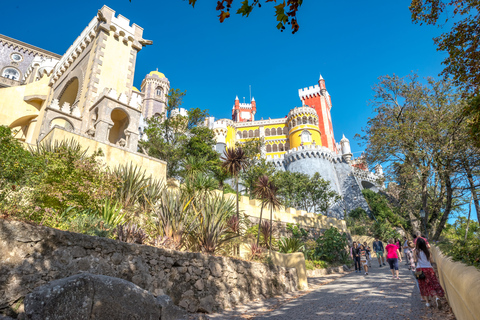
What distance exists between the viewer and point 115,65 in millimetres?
17297

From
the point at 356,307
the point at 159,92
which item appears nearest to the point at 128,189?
the point at 356,307

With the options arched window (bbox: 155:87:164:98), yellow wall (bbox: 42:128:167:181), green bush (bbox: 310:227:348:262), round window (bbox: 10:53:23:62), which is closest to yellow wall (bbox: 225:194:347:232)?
green bush (bbox: 310:227:348:262)

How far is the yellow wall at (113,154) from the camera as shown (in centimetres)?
982

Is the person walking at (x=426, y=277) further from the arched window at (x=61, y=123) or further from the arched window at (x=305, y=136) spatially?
the arched window at (x=305, y=136)

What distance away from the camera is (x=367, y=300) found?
705 cm

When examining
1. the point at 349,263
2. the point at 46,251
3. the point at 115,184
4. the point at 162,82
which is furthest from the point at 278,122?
the point at 46,251

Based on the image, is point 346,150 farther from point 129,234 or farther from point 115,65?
point 129,234

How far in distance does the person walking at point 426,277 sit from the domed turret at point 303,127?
43.4 metres

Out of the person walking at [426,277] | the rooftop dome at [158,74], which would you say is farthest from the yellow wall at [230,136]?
the person walking at [426,277]

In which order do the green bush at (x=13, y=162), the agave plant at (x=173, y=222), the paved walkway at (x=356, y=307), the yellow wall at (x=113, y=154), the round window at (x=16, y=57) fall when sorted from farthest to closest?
the round window at (x=16, y=57) < the yellow wall at (x=113, y=154) < the agave plant at (x=173, y=222) < the green bush at (x=13, y=162) < the paved walkway at (x=356, y=307)

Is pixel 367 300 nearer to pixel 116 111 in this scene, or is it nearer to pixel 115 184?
pixel 115 184

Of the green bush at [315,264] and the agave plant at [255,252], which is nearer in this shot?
the agave plant at [255,252]

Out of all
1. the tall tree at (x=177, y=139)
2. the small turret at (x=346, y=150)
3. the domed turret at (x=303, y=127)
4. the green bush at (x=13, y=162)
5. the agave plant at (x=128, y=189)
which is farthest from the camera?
the domed turret at (x=303, y=127)

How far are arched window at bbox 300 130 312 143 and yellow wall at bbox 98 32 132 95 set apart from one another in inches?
1461
